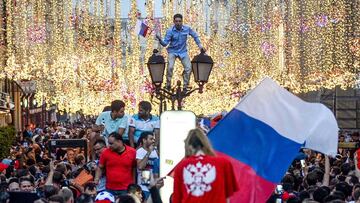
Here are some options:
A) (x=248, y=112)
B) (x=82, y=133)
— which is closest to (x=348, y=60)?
(x=82, y=133)

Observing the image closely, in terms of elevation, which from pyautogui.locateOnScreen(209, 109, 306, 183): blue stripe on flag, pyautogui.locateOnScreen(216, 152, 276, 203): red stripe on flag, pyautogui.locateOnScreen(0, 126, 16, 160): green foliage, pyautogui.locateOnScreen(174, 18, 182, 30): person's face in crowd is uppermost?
pyautogui.locateOnScreen(174, 18, 182, 30): person's face in crowd

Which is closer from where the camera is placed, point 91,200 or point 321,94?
point 91,200

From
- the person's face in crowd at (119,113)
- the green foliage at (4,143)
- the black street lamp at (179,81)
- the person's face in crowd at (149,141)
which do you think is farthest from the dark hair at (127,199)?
the green foliage at (4,143)

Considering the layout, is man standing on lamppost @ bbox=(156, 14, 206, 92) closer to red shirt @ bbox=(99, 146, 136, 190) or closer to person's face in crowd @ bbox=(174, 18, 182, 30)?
person's face in crowd @ bbox=(174, 18, 182, 30)

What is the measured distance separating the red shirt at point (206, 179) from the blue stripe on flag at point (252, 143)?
83 cm

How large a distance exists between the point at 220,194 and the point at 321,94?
52.9 m

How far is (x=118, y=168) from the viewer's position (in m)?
13.6

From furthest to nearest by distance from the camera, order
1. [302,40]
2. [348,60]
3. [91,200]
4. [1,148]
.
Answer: [302,40] → [348,60] → [1,148] → [91,200]

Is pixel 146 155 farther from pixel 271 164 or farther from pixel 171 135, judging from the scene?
pixel 271 164

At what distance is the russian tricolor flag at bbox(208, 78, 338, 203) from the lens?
10414mm

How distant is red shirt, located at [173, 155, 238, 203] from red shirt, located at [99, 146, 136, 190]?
12.8 feet

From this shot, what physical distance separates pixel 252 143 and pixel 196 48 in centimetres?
3904

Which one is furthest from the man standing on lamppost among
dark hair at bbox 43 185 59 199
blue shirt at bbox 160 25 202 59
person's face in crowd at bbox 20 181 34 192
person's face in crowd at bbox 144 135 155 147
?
dark hair at bbox 43 185 59 199

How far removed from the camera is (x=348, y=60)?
46.7 m
